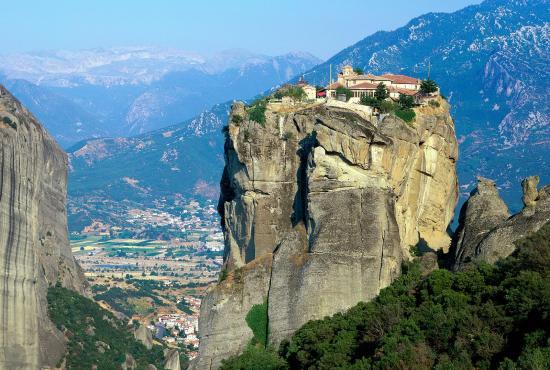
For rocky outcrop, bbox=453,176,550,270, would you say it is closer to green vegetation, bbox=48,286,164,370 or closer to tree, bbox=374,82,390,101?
tree, bbox=374,82,390,101

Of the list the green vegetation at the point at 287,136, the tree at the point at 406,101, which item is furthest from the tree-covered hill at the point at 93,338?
the green vegetation at the point at 287,136

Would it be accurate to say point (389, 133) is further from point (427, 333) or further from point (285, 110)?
point (427, 333)

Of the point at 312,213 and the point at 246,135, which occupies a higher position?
the point at 246,135

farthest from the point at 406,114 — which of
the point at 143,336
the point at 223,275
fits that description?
the point at 143,336

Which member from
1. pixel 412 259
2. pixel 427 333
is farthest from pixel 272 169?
pixel 427 333

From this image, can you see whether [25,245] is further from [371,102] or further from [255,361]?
[255,361]
